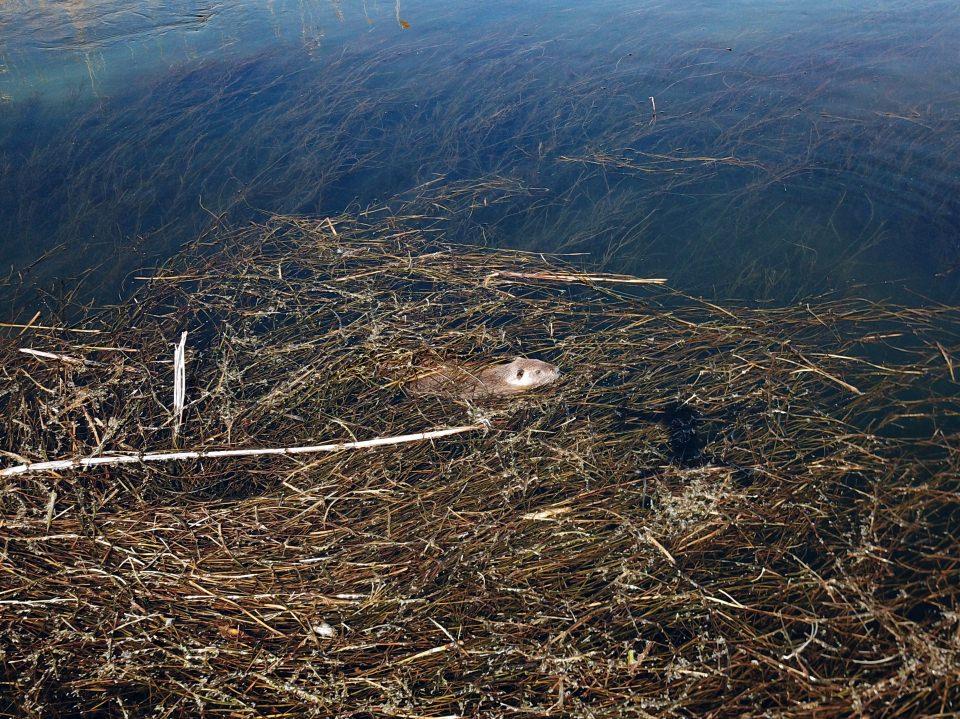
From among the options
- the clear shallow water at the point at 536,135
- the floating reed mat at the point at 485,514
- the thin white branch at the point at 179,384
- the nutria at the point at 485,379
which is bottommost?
the floating reed mat at the point at 485,514

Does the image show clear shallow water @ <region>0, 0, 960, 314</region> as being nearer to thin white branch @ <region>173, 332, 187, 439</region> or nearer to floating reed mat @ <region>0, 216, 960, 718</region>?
floating reed mat @ <region>0, 216, 960, 718</region>

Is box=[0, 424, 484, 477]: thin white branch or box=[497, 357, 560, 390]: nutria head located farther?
box=[497, 357, 560, 390]: nutria head

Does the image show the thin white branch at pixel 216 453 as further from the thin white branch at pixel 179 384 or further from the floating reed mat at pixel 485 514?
the thin white branch at pixel 179 384

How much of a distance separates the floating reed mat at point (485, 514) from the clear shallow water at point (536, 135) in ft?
2.20

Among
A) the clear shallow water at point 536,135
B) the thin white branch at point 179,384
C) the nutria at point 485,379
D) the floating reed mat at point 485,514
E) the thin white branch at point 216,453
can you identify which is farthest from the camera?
the clear shallow water at point 536,135

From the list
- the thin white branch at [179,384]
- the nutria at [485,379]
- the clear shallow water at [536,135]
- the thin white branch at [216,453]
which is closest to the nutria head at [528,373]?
the nutria at [485,379]

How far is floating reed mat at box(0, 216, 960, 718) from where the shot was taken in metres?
1.96

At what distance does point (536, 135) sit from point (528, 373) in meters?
2.87

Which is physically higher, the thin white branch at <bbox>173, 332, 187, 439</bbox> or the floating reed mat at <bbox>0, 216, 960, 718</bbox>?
the thin white branch at <bbox>173, 332, 187, 439</bbox>

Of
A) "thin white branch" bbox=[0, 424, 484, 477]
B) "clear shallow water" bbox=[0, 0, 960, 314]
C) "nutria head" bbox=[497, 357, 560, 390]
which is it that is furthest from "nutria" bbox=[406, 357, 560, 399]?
"clear shallow water" bbox=[0, 0, 960, 314]

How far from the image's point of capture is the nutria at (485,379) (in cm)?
293

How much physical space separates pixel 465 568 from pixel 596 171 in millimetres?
3353

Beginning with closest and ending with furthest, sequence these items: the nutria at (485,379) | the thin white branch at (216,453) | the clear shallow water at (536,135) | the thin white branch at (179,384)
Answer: the thin white branch at (216,453) → the thin white branch at (179,384) → the nutria at (485,379) → the clear shallow water at (536,135)

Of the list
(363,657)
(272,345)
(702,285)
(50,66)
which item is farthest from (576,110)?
(50,66)
